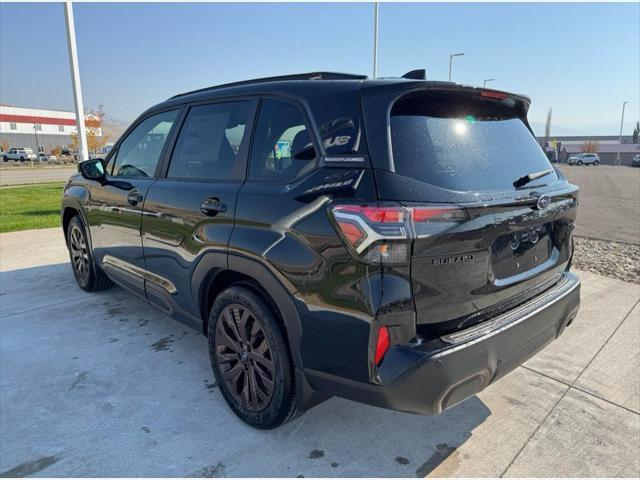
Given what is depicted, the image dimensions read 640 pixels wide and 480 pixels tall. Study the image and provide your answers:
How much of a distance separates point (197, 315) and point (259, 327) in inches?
28.9

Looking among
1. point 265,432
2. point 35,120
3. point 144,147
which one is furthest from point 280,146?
point 35,120

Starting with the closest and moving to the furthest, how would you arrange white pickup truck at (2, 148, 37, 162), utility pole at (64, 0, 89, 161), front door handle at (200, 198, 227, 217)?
1. front door handle at (200, 198, 227, 217)
2. utility pole at (64, 0, 89, 161)
3. white pickup truck at (2, 148, 37, 162)

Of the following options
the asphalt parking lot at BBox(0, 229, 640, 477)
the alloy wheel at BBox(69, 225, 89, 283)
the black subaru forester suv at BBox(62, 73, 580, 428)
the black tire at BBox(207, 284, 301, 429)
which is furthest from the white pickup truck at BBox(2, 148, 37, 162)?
the black tire at BBox(207, 284, 301, 429)

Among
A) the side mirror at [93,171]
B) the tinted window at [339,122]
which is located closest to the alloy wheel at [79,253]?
the side mirror at [93,171]

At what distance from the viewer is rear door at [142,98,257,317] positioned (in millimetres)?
2574

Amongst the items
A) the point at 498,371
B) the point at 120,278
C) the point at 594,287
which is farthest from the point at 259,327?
the point at 594,287

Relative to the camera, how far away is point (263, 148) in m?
2.47

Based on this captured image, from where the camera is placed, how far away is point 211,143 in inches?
114

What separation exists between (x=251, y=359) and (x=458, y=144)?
5.10 feet

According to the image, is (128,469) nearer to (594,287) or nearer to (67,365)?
(67,365)

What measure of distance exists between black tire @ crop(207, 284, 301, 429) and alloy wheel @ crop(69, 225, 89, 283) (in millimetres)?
2604

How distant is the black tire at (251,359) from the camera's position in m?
2.24

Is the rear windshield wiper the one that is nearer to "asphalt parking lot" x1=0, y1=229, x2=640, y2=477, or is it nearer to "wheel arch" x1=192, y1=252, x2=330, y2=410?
"wheel arch" x1=192, y1=252, x2=330, y2=410

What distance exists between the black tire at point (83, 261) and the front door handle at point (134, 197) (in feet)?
4.37
